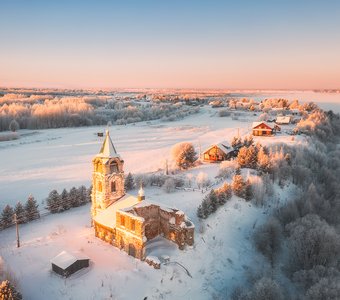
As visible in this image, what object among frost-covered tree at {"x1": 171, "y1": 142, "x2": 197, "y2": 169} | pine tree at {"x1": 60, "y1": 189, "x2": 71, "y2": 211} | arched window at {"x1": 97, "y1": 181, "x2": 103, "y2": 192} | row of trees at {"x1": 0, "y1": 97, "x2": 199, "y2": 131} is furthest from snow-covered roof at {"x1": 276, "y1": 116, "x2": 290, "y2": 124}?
arched window at {"x1": 97, "y1": 181, "x2": 103, "y2": 192}

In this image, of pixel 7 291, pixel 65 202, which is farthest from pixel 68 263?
pixel 65 202

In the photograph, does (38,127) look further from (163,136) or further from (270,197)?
(270,197)

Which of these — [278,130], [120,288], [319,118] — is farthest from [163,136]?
[120,288]

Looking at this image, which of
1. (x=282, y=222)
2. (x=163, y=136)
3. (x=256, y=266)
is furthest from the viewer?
(x=163, y=136)

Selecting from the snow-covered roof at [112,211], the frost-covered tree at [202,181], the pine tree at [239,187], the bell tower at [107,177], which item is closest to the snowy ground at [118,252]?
the pine tree at [239,187]

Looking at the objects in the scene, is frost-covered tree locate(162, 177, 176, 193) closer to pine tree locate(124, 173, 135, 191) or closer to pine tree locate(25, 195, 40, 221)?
pine tree locate(124, 173, 135, 191)
